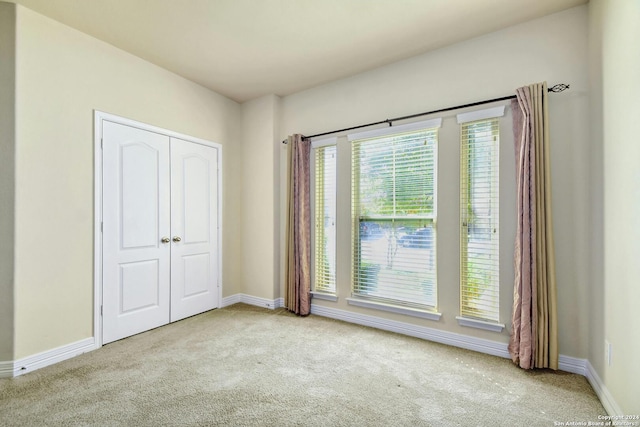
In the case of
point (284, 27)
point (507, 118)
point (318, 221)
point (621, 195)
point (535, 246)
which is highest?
point (284, 27)

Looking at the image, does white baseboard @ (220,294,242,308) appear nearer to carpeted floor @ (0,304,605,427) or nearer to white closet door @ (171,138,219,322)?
white closet door @ (171,138,219,322)

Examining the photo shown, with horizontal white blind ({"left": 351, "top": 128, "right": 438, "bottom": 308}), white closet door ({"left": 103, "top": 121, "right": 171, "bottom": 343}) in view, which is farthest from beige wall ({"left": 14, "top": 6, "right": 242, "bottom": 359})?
horizontal white blind ({"left": 351, "top": 128, "right": 438, "bottom": 308})

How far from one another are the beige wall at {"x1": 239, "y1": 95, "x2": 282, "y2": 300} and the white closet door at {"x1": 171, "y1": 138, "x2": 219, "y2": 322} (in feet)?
1.44

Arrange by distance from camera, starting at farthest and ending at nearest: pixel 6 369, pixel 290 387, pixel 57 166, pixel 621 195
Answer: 1. pixel 57 166
2. pixel 6 369
3. pixel 290 387
4. pixel 621 195

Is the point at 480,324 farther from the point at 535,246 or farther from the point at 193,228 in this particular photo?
the point at 193,228

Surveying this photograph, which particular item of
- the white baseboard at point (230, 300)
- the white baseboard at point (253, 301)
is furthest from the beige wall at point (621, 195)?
the white baseboard at point (230, 300)

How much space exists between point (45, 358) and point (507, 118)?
4258 mm

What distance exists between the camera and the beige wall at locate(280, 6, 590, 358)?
227cm

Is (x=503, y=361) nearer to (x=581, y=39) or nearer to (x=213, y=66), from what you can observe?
(x=581, y=39)

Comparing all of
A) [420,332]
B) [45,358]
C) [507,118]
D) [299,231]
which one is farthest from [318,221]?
[45,358]

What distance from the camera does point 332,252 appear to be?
11.8 ft

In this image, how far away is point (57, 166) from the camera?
2.50m

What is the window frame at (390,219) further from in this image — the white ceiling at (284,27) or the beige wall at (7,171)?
the beige wall at (7,171)

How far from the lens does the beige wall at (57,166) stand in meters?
2.32
